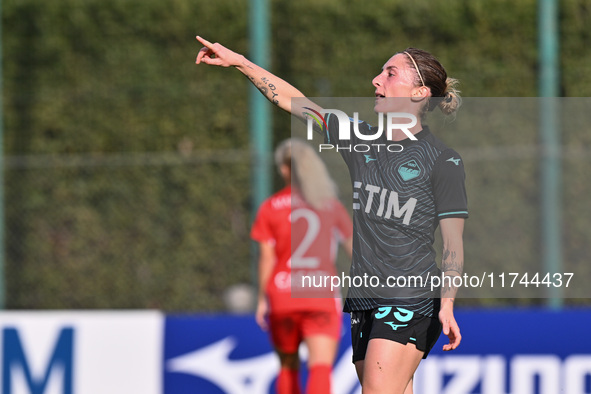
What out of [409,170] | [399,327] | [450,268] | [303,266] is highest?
[409,170]

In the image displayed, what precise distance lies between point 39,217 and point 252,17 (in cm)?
285

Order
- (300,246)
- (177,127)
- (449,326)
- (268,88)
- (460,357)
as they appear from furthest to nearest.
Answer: (177,127) → (460,357) → (300,246) → (268,88) → (449,326)

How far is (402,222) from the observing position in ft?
11.7

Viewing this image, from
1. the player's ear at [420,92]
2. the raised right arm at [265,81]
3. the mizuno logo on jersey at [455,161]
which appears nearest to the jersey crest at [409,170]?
the mizuno logo on jersey at [455,161]

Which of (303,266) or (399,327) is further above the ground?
(399,327)

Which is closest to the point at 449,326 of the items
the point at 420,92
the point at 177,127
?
the point at 420,92

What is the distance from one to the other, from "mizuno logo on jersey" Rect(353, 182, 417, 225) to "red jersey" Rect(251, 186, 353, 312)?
94.6 inches

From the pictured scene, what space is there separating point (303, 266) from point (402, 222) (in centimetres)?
256

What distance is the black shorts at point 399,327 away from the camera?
358 centimetres

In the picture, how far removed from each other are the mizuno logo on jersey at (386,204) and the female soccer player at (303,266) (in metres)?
2.33

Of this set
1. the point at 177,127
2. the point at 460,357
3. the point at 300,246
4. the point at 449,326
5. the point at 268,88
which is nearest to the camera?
the point at 449,326

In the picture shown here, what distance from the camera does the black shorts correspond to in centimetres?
358

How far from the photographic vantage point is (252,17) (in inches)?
318

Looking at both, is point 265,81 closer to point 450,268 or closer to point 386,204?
point 386,204
